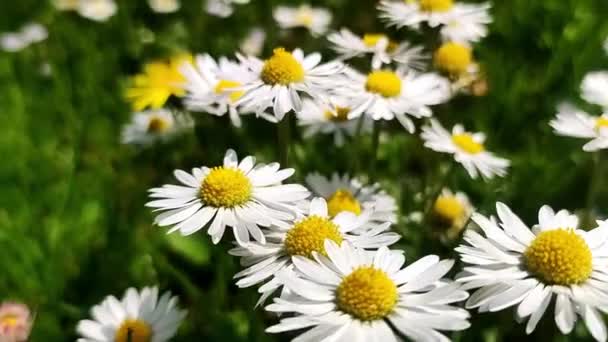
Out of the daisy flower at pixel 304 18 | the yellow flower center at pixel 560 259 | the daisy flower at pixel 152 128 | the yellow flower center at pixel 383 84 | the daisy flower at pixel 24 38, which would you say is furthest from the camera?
the daisy flower at pixel 24 38

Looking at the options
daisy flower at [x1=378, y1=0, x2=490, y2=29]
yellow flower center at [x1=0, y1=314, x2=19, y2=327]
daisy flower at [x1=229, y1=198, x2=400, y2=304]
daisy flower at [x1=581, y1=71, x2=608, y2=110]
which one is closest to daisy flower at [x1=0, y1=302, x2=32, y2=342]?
yellow flower center at [x1=0, y1=314, x2=19, y2=327]

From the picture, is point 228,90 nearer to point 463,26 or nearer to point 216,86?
point 216,86

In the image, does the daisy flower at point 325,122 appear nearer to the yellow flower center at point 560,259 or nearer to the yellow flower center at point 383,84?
the yellow flower center at point 383,84

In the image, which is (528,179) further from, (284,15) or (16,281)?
(16,281)

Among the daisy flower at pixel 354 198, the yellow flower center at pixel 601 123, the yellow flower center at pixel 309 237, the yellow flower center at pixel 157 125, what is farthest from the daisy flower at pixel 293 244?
the yellow flower center at pixel 157 125

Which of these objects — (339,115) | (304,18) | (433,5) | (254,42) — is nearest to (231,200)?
(339,115)

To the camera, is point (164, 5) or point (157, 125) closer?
point (157, 125)

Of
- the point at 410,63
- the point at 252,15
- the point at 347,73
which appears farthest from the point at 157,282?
the point at 252,15
